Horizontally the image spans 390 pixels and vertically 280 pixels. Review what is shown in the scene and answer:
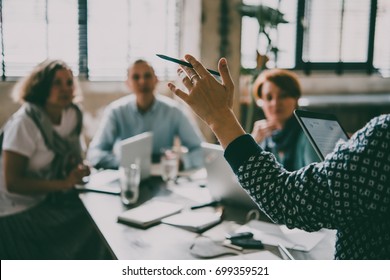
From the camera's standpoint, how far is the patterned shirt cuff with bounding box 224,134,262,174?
2.93 feet

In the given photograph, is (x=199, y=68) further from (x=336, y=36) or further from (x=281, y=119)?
(x=336, y=36)

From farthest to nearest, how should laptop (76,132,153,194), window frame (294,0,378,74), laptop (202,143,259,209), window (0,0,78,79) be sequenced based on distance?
window frame (294,0,378,74), window (0,0,78,79), laptop (76,132,153,194), laptop (202,143,259,209)

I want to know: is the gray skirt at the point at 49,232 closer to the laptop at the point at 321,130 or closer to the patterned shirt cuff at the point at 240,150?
the laptop at the point at 321,130

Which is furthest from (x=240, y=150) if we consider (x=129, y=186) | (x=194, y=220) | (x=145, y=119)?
(x=145, y=119)

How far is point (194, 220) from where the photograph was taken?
1661mm

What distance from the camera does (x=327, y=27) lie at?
4949mm

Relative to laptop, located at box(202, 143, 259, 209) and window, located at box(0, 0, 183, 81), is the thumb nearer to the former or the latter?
laptop, located at box(202, 143, 259, 209)

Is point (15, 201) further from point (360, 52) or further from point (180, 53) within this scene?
point (360, 52)

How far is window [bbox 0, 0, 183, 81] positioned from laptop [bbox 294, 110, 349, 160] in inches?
97.0

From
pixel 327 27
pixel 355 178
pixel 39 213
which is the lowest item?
pixel 39 213

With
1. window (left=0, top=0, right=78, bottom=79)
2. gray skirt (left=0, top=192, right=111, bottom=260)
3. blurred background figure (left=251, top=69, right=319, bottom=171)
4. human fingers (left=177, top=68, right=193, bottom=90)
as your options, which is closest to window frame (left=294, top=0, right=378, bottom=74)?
window (left=0, top=0, right=78, bottom=79)
